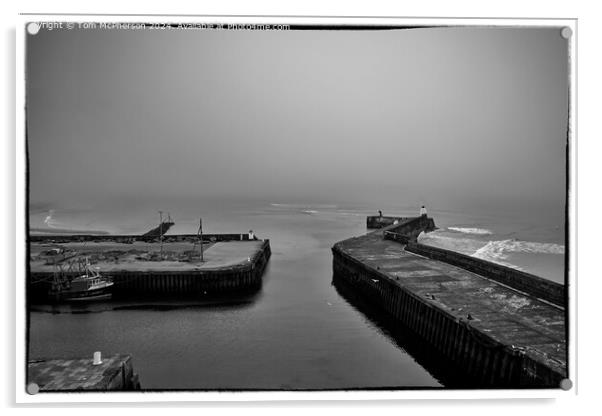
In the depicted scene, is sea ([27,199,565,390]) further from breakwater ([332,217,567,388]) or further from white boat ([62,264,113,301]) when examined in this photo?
breakwater ([332,217,567,388])

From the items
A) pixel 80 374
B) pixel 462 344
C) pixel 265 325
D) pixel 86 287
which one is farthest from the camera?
pixel 86 287

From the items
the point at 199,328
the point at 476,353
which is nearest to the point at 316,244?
the point at 199,328

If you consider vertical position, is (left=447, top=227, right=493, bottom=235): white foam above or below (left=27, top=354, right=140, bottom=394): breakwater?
above

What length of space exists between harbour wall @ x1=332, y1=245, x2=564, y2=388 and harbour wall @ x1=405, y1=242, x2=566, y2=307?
94 centimetres

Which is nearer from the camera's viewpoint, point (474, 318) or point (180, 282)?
point (474, 318)

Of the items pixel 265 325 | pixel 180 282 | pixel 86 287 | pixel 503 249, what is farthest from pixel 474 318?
pixel 86 287

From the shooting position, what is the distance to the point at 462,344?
7.13 meters

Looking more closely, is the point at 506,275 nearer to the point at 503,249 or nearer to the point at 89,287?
the point at 503,249

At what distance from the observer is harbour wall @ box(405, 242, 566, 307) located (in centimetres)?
707

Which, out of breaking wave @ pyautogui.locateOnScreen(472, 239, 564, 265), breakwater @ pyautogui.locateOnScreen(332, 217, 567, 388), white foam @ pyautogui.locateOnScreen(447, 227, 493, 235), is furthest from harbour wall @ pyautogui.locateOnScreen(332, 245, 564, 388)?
white foam @ pyautogui.locateOnScreen(447, 227, 493, 235)

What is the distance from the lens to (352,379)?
685 centimetres

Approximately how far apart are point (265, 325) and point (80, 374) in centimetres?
519

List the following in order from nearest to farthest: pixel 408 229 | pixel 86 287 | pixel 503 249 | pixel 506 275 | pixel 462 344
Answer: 1. pixel 462 344
2. pixel 506 275
3. pixel 503 249
4. pixel 86 287
5. pixel 408 229
